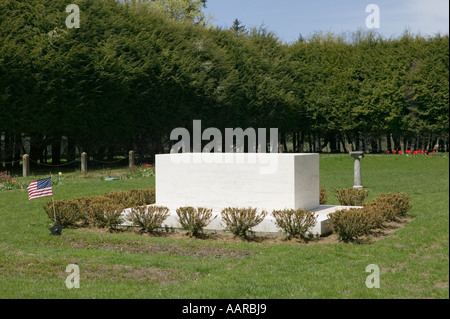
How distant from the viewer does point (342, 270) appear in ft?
25.8

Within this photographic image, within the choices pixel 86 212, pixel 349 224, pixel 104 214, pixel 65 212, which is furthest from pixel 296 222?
pixel 65 212

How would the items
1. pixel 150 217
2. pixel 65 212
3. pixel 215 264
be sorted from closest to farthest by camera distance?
pixel 215 264, pixel 150 217, pixel 65 212

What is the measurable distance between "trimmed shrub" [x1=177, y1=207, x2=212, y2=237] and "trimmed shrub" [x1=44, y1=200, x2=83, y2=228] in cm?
260

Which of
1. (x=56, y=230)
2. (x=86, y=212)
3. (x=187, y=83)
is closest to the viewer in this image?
(x=56, y=230)

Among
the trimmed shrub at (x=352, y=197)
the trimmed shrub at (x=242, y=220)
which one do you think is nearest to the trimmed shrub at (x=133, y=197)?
the trimmed shrub at (x=242, y=220)

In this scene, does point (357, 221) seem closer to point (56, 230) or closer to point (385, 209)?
point (385, 209)

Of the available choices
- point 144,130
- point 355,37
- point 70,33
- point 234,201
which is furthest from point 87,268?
point 355,37

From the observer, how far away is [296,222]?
34.0ft

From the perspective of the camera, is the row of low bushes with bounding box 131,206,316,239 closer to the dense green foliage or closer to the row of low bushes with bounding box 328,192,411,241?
the row of low bushes with bounding box 328,192,411,241

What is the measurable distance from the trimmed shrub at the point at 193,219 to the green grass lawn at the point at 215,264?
31 cm

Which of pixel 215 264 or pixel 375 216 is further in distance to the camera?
pixel 375 216

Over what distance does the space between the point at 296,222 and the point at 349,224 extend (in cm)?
101

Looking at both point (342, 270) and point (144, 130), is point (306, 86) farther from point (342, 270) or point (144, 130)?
point (342, 270)

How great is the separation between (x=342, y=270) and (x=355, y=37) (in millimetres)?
38025
